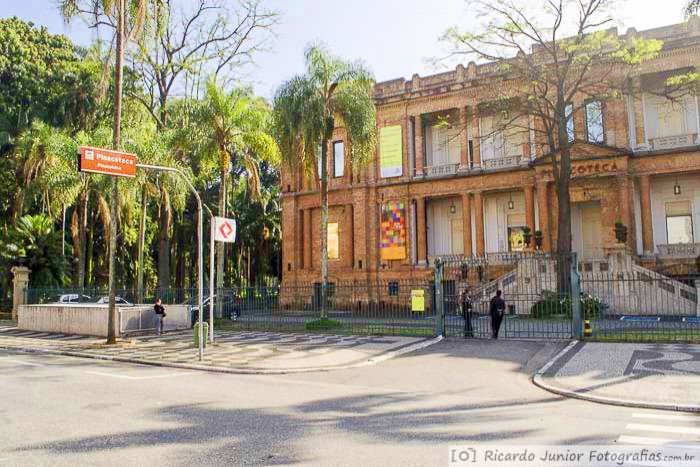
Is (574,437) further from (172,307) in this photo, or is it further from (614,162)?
(614,162)

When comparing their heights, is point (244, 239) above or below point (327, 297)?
above

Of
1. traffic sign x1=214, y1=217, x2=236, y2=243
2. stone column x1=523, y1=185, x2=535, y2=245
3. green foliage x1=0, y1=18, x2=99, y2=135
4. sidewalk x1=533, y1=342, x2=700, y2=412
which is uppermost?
Result: green foliage x1=0, y1=18, x2=99, y2=135

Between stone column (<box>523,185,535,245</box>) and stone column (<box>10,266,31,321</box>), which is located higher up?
stone column (<box>523,185,535,245</box>)

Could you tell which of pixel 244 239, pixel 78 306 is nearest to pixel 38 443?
pixel 78 306

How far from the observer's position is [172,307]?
25.1 meters

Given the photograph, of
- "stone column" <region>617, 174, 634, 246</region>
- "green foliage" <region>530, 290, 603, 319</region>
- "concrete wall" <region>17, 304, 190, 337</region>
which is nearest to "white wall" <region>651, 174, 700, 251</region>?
"stone column" <region>617, 174, 634, 246</region>

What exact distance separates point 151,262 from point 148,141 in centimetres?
2866

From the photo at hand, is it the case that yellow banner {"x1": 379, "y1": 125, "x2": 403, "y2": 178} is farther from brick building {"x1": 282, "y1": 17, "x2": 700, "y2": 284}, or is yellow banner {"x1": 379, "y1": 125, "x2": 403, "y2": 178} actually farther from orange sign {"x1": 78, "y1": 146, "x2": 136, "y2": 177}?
orange sign {"x1": 78, "y1": 146, "x2": 136, "y2": 177}

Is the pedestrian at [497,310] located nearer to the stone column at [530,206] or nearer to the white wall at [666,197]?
the stone column at [530,206]

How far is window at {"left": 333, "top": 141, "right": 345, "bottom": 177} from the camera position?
41469 millimetres

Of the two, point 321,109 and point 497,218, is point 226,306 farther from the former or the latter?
point 497,218

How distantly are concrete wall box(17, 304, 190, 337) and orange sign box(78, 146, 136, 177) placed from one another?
8.64 m

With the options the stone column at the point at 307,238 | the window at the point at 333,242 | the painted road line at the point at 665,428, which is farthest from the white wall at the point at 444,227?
the painted road line at the point at 665,428

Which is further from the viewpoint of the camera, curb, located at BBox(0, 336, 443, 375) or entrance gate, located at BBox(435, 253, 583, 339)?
entrance gate, located at BBox(435, 253, 583, 339)
